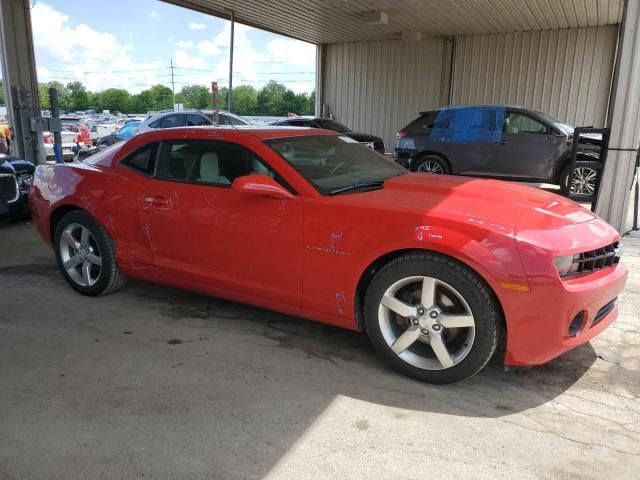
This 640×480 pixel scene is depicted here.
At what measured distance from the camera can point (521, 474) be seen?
228 cm

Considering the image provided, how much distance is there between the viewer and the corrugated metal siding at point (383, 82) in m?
16.8

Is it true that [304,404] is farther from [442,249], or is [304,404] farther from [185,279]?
[185,279]

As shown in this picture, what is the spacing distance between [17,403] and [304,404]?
1.56m

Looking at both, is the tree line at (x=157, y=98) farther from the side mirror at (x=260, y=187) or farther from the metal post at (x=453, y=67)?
the side mirror at (x=260, y=187)

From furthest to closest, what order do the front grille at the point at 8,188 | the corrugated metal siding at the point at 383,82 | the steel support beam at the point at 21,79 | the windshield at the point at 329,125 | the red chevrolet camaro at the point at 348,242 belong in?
the corrugated metal siding at the point at 383,82, the windshield at the point at 329,125, the steel support beam at the point at 21,79, the front grille at the point at 8,188, the red chevrolet camaro at the point at 348,242

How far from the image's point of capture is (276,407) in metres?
2.81

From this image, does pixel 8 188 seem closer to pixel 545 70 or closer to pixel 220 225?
pixel 220 225

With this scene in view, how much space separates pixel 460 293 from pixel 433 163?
8.64 meters

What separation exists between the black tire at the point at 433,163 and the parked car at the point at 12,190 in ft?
24.3

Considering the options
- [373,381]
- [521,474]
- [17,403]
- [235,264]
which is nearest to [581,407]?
[521,474]

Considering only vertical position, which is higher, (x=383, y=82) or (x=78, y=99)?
(x=78, y=99)

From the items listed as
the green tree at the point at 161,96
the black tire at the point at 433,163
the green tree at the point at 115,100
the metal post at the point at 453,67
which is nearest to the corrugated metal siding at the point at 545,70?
the metal post at the point at 453,67

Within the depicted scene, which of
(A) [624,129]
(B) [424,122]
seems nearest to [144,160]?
(A) [624,129]

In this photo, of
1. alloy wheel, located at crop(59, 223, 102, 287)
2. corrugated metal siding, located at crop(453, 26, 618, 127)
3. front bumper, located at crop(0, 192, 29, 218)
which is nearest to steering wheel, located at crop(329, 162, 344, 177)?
alloy wheel, located at crop(59, 223, 102, 287)
